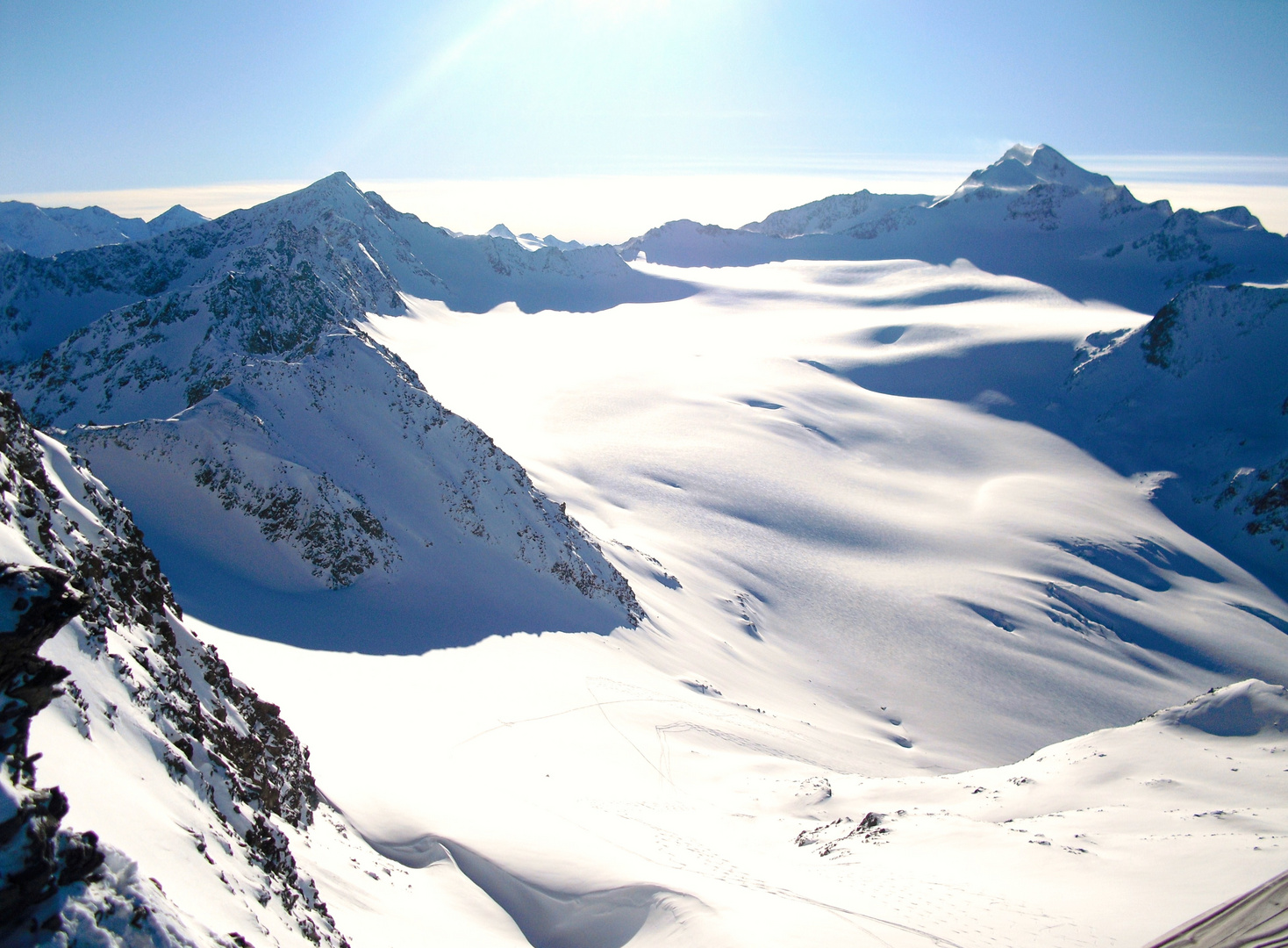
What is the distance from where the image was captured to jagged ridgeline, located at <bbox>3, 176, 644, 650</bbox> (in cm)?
2683

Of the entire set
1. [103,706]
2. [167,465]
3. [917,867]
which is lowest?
[917,867]

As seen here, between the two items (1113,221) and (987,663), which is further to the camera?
(1113,221)

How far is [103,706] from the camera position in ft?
26.8

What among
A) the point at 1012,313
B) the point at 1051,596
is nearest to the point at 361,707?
the point at 1051,596

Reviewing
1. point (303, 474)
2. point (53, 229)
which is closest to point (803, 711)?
point (303, 474)

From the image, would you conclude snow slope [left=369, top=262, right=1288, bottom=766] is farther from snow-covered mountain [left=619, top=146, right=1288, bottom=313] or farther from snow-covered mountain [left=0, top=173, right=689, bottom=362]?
snow-covered mountain [left=619, top=146, right=1288, bottom=313]

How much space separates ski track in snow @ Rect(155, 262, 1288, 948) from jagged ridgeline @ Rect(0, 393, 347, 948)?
2.29 meters

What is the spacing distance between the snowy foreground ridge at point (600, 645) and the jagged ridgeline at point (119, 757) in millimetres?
53

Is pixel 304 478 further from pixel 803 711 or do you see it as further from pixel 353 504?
pixel 803 711

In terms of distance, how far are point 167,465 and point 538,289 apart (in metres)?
162

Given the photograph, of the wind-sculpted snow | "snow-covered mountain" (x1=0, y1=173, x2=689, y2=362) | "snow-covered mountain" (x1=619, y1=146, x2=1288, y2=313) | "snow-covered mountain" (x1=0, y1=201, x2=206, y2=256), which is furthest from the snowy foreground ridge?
"snow-covered mountain" (x1=0, y1=201, x2=206, y2=256)

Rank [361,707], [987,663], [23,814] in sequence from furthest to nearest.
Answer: [987,663] < [361,707] < [23,814]

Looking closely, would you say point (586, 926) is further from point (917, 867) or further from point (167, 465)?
point (167, 465)

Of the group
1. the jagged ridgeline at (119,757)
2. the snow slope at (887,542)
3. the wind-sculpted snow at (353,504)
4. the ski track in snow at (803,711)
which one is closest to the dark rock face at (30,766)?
the jagged ridgeline at (119,757)
